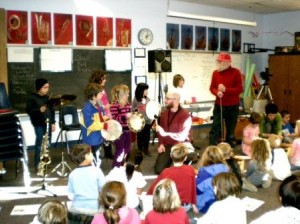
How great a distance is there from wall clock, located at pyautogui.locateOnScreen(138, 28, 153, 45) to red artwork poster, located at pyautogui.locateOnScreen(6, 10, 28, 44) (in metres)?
2.39

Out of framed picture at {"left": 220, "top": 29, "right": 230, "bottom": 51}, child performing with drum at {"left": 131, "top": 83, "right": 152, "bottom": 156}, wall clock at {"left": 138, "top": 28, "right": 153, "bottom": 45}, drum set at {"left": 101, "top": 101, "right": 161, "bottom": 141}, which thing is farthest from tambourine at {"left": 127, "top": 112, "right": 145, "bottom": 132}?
framed picture at {"left": 220, "top": 29, "right": 230, "bottom": 51}

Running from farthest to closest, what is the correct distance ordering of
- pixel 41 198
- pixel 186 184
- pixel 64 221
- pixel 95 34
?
pixel 95 34
pixel 41 198
pixel 186 184
pixel 64 221

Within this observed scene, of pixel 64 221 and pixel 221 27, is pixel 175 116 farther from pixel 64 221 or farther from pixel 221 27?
pixel 221 27

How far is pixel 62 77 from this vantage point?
732 centimetres

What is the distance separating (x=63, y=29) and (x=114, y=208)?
5.30 meters

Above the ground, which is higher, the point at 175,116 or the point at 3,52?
the point at 3,52

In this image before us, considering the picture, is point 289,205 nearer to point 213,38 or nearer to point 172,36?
point 172,36

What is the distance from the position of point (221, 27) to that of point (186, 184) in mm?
6909

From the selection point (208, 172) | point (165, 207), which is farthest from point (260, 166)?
point (165, 207)

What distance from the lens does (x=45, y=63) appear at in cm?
708

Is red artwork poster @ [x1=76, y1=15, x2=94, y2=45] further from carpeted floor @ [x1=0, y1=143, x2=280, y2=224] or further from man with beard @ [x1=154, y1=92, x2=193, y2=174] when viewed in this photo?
man with beard @ [x1=154, y1=92, x2=193, y2=174]

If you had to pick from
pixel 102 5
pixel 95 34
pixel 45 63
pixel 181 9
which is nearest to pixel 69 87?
pixel 45 63

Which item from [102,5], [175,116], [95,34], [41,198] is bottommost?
[41,198]

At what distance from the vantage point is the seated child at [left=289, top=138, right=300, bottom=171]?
5.70 m
